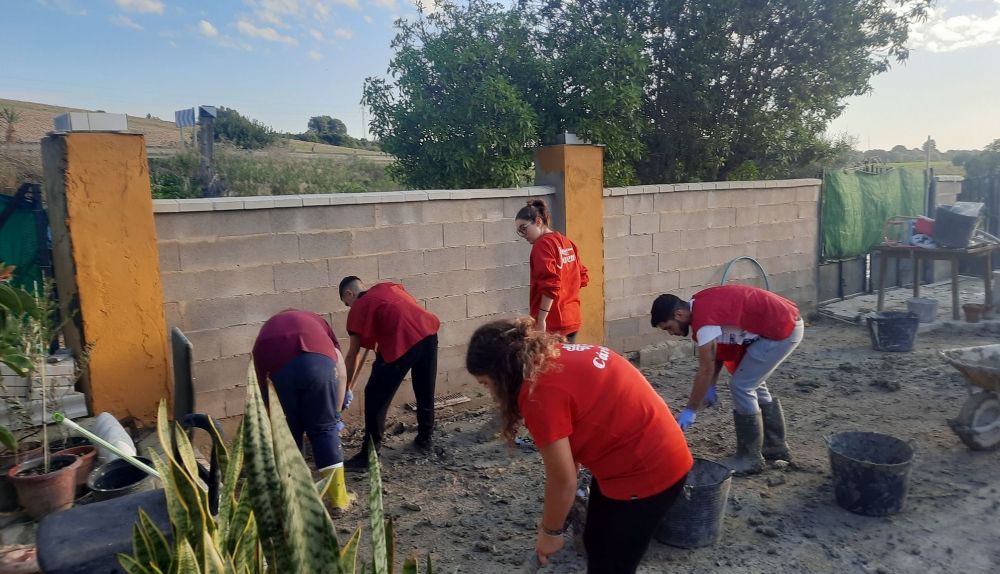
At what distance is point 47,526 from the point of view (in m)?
2.17

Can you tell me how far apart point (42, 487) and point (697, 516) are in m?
3.26

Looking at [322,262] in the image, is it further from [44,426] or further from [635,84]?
[635,84]

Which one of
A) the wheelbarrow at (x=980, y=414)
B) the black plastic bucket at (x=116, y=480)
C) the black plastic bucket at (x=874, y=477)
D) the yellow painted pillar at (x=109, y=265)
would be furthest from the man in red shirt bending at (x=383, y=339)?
→ the wheelbarrow at (x=980, y=414)

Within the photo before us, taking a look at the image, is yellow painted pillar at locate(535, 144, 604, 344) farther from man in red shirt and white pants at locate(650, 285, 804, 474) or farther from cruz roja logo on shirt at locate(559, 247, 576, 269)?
man in red shirt and white pants at locate(650, 285, 804, 474)

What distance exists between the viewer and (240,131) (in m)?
29.0

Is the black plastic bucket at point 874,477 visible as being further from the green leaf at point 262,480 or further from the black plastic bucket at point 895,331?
the black plastic bucket at point 895,331

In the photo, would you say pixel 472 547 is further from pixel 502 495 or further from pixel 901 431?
pixel 901 431

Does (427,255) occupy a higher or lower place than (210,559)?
higher

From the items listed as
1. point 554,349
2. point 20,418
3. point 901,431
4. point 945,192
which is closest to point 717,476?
point 554,349

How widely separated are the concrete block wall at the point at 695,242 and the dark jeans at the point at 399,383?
2.49 meters

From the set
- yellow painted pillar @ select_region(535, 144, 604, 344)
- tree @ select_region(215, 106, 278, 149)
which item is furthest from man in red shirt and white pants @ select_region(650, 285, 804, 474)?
tree @ select_region(215, 106, 278, 149)

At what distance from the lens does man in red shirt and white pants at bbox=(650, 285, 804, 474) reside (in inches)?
155

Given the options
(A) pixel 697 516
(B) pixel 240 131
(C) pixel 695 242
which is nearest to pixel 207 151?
(C) pixel 695 242

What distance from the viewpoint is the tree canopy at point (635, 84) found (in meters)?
8.06
